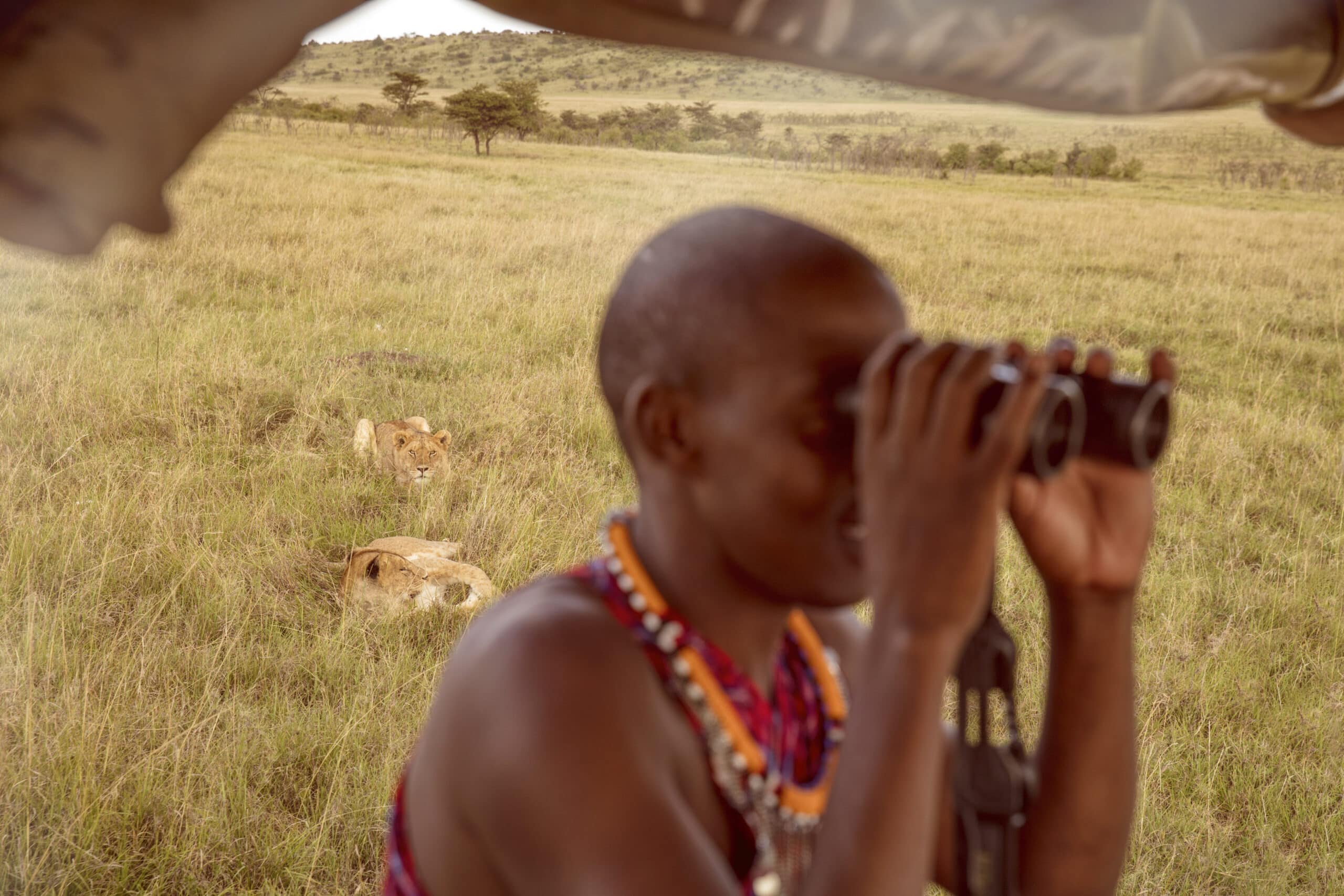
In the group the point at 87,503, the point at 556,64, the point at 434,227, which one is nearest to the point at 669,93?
the point at 556,64

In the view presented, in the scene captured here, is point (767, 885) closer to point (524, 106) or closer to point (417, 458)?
point (417, 458)

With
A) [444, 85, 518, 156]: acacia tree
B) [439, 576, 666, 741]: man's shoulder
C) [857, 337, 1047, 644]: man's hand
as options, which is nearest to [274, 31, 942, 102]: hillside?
[444, 85, 518, 156]: acacia tree

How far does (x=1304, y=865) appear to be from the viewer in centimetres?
288

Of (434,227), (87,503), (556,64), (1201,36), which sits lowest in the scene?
Result: (556,64)

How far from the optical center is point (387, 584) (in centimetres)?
364

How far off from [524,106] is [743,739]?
115 feet

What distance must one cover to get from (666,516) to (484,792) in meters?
0.32

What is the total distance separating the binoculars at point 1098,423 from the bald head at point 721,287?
0.35ft

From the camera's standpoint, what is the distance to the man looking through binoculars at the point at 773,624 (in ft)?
2.84

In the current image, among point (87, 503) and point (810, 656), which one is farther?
point (87, 503)

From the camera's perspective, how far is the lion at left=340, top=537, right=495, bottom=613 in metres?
3.60

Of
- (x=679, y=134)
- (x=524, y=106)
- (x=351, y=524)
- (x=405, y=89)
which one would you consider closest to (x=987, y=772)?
(x=351, y=524)

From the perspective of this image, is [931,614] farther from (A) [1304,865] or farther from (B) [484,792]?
(A) [1304,865]

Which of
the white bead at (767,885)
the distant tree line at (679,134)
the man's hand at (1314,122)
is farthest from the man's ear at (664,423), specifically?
the distant tree line at (679,134)
